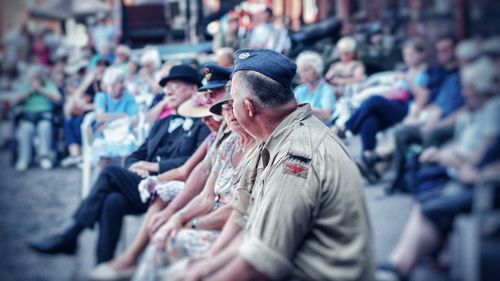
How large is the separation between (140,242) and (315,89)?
1527 mm

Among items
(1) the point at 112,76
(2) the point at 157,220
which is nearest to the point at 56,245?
(2) the point at 157,220

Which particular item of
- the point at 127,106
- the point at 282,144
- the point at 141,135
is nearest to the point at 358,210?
the point at 282,144

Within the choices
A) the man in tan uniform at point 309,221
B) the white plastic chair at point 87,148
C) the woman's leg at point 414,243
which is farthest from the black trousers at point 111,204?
the man in tan uniform at point 309,221

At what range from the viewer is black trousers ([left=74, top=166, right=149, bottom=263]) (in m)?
4.05

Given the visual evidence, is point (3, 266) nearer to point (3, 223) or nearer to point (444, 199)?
point (3, 223)

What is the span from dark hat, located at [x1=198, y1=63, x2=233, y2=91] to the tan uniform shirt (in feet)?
4.63

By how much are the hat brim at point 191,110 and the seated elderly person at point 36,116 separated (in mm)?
2071

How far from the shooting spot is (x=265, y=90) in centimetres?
253

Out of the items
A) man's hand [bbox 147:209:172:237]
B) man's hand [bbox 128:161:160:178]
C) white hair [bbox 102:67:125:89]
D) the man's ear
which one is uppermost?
the man's ear

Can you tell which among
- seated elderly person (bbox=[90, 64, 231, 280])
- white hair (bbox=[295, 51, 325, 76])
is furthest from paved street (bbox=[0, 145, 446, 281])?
white hair (bbox=[295, 51, 325, 76])

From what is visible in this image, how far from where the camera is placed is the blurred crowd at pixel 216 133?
2961mm

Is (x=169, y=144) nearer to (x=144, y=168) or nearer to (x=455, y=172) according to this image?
(x=144, y=168)

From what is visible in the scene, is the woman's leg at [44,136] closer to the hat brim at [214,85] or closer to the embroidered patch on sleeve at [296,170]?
the hat brim at [214,85]

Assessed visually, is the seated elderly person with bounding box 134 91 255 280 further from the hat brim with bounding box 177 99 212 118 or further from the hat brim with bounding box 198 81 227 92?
the hat brim with bounding box 177 99 212 118
